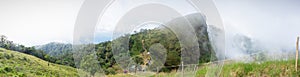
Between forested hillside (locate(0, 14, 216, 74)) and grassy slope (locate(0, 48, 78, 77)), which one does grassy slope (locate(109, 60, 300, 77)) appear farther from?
grassy slope (locate(0, 48, 78, 77))

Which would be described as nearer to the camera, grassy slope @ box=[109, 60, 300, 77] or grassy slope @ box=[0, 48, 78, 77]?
grassy slope @ box=[109, 60, 300, 77]

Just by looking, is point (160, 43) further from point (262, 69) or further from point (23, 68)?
point (23, 68)

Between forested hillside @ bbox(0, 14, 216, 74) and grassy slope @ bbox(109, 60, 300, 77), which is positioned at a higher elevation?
forested hillside @ bbox(0, 14, 216, 74)

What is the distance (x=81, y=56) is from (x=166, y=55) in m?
3.91

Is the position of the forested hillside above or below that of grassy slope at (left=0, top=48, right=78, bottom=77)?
above

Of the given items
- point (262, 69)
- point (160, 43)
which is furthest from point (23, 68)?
point (262, 69)

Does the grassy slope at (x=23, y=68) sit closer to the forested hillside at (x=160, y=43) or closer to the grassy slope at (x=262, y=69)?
the forested hillside at (x=160, y=43)

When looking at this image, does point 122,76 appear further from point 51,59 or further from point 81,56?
point 51,59

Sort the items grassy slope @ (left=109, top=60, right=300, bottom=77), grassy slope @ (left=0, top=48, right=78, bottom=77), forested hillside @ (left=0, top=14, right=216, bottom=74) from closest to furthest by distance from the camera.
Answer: grassy slope @ (left=109, top=60, right=300, bottom=77) → grassy slope @ (left=0, top=48, right=78, bottom=77) → forested hillside @ (left=0, top=14, right=216, bottom=74)

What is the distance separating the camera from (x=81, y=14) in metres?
9.73

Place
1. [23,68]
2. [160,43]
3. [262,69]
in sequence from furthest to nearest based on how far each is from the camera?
[160,43]
[23,68]
[262,69]

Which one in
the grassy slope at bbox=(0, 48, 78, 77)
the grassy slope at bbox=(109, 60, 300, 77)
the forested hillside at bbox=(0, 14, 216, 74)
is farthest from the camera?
the forested hillside at bbox=(0, 14, 216, 74)

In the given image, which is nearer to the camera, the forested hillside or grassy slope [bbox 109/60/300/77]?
grassy slope [bbox 109/60/300/77]

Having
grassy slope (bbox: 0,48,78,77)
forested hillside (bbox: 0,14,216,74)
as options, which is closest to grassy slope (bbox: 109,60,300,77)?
forested hillside (bbox: 0,14,216,74)
